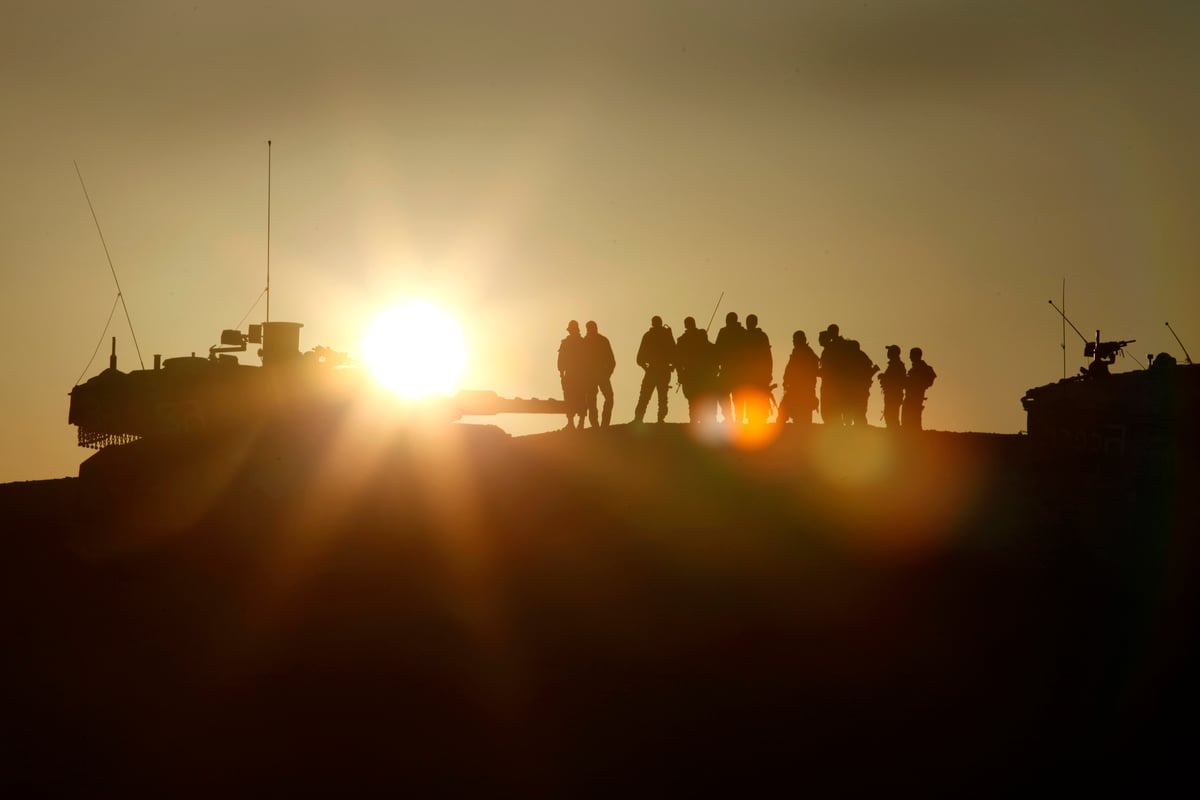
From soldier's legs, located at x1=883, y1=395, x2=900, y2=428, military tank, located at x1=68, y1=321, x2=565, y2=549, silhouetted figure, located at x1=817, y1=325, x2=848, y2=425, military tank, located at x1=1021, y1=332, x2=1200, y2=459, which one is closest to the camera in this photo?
military tank, located at x1=68, y1=321, x2=565, y2=549

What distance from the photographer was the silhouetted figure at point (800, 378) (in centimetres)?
3338

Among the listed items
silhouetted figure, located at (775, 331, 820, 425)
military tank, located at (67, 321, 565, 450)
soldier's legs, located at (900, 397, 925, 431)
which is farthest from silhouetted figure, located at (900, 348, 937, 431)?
military tank, located at (67, 321, 565, 450)

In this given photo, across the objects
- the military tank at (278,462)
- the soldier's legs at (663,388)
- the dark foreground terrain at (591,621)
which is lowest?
the dark foreground terrain at (591,621)

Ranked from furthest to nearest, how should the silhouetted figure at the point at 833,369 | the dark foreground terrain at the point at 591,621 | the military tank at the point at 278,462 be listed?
the silhouetted figure at the point at 833,369, the military tank at the point at 278,462, the dark foreground terrain at the point at 591,621

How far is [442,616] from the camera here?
2238 cm

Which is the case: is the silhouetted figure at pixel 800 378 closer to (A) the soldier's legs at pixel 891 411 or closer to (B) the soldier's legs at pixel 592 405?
(A) the soldier's legs at pixel 891 411

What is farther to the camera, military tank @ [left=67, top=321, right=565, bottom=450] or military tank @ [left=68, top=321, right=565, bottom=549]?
military tank @ [left=67, top=321, right=565, bottom=450]

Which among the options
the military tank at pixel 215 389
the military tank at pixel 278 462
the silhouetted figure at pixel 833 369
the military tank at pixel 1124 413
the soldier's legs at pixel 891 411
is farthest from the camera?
the military tank at pixel 215 389

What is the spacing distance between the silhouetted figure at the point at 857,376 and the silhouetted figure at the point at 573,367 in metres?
5.02

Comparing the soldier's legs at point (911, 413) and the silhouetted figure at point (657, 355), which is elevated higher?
the silhouetted figure at point (657, 355)

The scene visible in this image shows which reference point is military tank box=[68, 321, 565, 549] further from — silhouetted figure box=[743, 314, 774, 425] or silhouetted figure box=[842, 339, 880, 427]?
silhouetted figure box=[842, 339, 880, 427]

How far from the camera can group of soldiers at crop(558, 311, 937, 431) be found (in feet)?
107

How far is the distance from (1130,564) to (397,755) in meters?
13.6

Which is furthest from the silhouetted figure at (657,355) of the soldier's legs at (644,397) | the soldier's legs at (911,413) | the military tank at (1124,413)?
the military tank at (1124,413)
